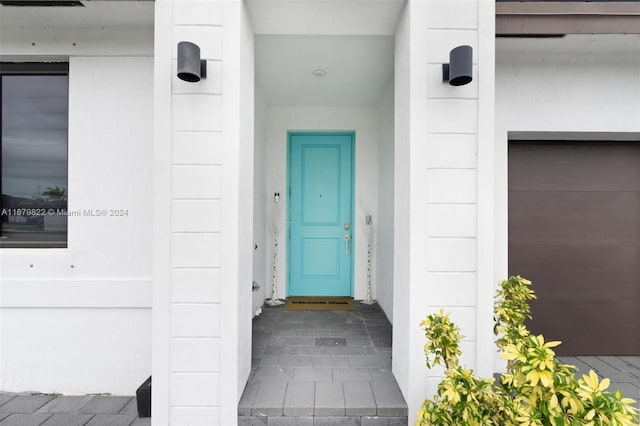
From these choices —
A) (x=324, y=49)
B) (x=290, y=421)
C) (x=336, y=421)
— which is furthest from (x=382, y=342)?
(x=324, y=49)

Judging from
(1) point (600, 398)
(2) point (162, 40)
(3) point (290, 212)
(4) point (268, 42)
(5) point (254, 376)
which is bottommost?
(5) point (254, 376)

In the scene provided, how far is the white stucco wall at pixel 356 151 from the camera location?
368cm

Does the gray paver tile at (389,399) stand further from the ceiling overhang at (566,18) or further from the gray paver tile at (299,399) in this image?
the ceiling overhang at (566,18)

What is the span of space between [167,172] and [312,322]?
1.90 m

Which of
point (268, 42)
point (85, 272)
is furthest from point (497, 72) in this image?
point (85, 272)

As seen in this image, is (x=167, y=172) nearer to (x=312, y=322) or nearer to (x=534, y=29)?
(x=312, y=322)

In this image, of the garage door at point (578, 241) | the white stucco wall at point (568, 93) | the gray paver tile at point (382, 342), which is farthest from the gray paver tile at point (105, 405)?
Result: the white stucco wall at point (568, 93)

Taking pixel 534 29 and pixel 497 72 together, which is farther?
pixel 497 72

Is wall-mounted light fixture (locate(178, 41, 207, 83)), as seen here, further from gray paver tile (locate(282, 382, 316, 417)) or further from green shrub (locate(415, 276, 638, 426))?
gray paver tile (locate(282, 382, 316, 417))

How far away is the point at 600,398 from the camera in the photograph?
38.8 inches

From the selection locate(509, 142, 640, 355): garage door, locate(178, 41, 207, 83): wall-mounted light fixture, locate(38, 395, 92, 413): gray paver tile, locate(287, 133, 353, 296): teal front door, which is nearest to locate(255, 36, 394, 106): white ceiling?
locate(287, 133, 353, 296): teal front door

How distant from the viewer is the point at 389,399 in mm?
1695

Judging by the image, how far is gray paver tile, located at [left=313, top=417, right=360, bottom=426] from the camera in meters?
1.61

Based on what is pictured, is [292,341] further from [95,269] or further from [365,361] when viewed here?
[95,269]
